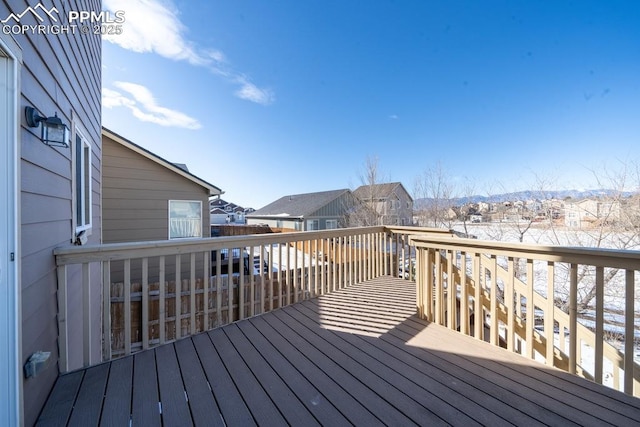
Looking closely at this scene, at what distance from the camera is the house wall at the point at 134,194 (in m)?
5.55

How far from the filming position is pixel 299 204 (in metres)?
20.8

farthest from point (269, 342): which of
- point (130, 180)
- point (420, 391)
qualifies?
point (130, 180)

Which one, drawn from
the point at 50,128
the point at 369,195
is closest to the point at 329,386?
the point at 50,128

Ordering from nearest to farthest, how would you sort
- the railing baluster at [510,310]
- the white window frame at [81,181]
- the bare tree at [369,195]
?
the railing baluster at [510,310] → the white window frame at [81,181] → the bare tree at [369,195]

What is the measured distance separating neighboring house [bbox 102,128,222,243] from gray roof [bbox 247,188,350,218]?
11616 mm

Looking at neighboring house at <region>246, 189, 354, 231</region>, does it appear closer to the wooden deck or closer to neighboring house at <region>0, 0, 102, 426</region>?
the wooden deck

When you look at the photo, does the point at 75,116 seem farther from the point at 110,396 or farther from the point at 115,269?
the point at 115,269

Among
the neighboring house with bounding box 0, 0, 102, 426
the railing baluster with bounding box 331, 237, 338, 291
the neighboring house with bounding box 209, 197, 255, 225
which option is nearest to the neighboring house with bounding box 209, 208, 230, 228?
the neighboring house with bounding box 209, 197, 255, 225

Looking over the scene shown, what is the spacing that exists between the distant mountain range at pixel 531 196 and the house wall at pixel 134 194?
9513 mm

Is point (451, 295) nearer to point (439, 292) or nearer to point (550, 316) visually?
point (439, 292)

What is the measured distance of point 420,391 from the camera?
164 cm

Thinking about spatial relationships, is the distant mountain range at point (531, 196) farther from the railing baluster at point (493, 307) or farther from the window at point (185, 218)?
the window at point (185, 218)

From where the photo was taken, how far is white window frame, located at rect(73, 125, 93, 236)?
251 cm

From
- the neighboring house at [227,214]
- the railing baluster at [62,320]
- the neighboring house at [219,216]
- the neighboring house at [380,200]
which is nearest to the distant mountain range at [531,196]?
the neighboring house at [380,200]
